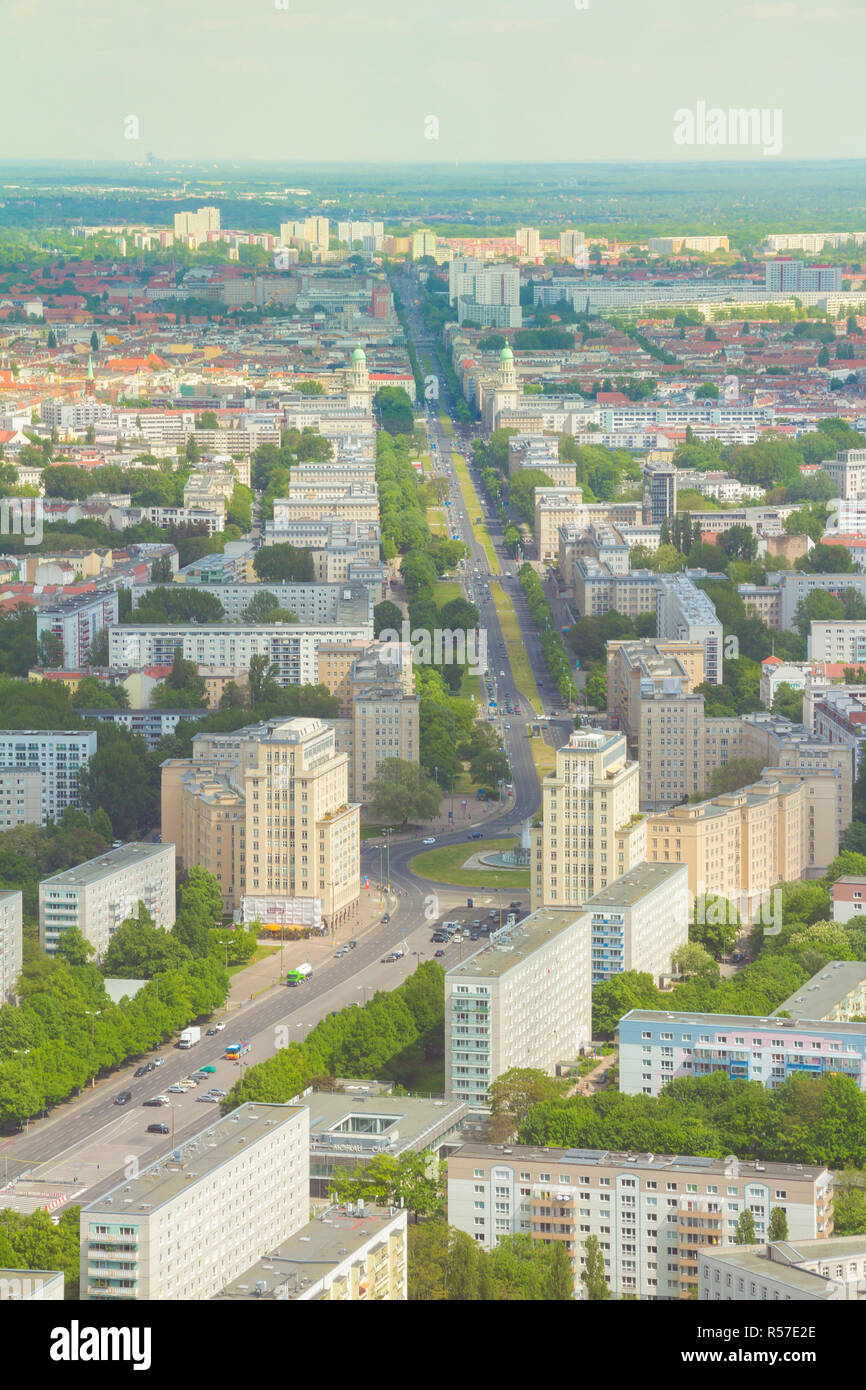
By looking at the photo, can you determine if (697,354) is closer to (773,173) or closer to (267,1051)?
(773,173)

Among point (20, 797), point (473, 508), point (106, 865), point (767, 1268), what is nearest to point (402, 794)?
point (20, 797)

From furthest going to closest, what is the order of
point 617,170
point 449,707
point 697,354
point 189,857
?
point 617,170
point 697,354
point 449,707
point 189,857

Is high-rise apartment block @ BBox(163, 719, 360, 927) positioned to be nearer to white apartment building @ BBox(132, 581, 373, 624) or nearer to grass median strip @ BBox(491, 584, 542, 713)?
grass median strip @ BBox(491, 584, 542, 713)

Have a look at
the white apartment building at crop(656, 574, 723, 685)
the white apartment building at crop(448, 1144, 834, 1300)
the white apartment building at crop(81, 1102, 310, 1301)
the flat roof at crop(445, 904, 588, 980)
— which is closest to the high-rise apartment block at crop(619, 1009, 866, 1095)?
the flat roof at crop(445, 904, 588, 980)

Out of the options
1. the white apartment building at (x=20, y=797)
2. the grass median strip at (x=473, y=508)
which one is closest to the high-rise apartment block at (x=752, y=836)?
the white apartment building at (x=20, y=797)

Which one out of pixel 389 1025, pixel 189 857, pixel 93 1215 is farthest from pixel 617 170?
pixel 93 1215
